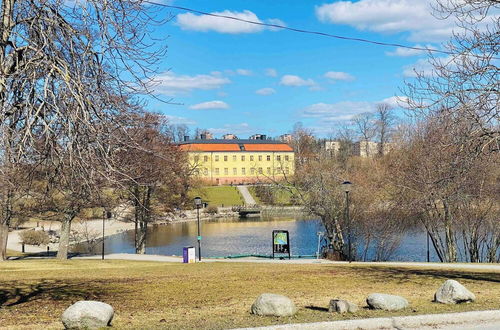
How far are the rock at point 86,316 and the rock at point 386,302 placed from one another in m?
4.15

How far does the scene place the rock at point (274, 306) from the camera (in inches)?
311

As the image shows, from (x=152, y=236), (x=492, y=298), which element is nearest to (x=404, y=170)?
(x=492, y=298)

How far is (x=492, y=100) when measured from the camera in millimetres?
11695

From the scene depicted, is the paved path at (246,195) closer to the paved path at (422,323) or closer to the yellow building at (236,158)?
the yellow building at (236,158)

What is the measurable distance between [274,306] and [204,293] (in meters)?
3.35

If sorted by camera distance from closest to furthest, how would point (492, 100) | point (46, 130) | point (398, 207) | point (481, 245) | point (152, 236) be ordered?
point (46, 130), point (492, 100), point (398, 207), point (481, 245), point (152, 236)

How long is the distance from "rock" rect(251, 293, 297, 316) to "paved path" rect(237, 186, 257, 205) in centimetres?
7782

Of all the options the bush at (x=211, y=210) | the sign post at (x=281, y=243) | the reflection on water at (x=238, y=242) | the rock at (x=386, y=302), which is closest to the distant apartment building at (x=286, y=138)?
the bush at (x=211, y=210)

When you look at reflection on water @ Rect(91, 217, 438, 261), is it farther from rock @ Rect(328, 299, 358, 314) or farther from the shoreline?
rock @ Rect(328, 299, 358, 314)

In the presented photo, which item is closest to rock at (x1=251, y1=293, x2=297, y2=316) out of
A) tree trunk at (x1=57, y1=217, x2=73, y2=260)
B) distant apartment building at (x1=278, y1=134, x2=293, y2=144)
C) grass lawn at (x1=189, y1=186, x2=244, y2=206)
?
tree trunk at (x1=57, y1=217, x2=73, y2=260)

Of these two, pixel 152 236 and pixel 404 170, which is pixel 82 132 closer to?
pixel 404 170

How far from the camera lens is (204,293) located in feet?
36.0

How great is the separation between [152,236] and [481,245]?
29.8 m

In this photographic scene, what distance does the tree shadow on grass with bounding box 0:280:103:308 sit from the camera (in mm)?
10305
